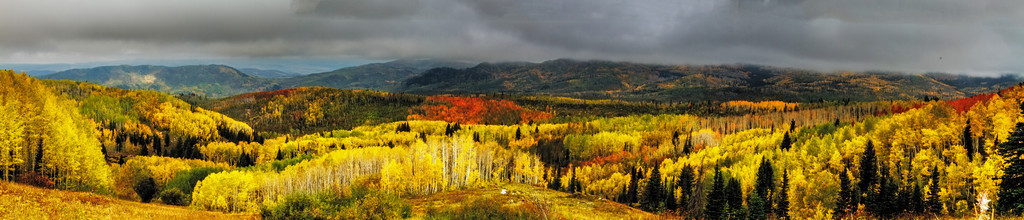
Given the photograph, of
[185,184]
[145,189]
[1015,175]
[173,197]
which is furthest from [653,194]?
[145,189]

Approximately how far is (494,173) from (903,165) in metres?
111

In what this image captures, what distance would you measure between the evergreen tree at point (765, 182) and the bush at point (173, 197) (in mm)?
128855

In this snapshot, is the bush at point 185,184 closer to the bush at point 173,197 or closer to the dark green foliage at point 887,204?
the bush at point 173,197

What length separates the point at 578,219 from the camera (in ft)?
240

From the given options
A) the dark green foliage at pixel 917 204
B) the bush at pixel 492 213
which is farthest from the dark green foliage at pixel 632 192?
the bush at pixel 492 213

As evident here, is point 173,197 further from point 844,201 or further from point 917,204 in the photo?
point 917,204

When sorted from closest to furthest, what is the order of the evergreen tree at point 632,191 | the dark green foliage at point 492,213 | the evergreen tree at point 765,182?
the dark green foliage at point 492,213 → the evergreen tree at point 765,182 → the evergreen tree at point 632,191

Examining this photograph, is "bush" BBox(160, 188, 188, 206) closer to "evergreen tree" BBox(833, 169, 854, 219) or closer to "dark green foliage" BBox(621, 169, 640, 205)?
"dark green foliage" BBox(621, 169, 640, 205)

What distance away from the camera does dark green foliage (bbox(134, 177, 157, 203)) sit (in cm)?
11286

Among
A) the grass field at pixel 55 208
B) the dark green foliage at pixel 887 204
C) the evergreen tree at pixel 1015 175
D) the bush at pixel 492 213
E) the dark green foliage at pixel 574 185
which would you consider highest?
the evergreen tree at pixel 1015 175

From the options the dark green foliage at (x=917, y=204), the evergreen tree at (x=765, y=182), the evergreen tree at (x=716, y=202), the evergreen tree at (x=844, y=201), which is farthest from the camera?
the evergreen tree at (x=765, y=182)

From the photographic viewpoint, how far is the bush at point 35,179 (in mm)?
63188

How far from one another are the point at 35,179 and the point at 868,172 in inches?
6078

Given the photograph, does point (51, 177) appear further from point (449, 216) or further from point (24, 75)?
point (449, 216)
